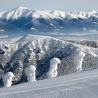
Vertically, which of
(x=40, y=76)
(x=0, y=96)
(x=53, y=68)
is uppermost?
(x=0, y=96)

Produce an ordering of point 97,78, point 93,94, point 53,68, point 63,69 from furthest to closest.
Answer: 1. point 63,69
2. point 53,68
3. point 97,78
4. point 93,94

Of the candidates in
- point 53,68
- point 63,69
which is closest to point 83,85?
point 53,68

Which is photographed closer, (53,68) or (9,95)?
(9,95)

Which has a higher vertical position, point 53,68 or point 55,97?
point 55,97

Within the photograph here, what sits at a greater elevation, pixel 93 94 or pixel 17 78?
pixel 93 94

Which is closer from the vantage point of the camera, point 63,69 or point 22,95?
point 22,95

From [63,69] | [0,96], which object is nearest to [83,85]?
[0,96]

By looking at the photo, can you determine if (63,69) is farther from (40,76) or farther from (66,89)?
(66,89)

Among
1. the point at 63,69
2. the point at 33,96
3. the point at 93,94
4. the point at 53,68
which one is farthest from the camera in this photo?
the point at 63,69

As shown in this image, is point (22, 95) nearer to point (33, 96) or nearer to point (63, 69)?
point (33, 96)
